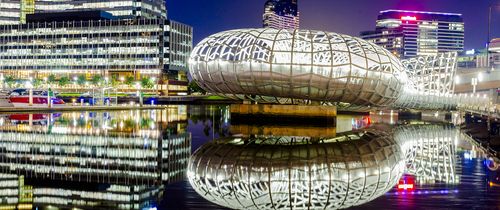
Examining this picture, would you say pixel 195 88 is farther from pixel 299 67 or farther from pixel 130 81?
pixel 299 67

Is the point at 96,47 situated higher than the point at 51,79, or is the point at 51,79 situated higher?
the point at 96,47

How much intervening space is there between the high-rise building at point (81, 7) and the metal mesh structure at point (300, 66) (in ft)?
435

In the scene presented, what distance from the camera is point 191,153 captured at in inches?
A: 774

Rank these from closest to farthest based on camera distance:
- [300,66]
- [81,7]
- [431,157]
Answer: [431,157] < [300,66] < [81,7]

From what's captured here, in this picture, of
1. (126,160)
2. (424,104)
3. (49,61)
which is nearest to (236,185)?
(126,160)

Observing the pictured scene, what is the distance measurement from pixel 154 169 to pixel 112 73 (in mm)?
132854

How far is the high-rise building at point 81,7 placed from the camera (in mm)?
163875

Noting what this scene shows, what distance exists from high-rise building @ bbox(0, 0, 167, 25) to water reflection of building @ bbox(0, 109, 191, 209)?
465 feet

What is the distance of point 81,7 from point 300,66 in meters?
148

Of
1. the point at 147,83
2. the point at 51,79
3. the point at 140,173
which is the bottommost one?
the point at 140,173

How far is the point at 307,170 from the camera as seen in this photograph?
49.3 feet

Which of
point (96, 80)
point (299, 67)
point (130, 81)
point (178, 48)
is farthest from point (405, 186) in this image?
point (178, 48)

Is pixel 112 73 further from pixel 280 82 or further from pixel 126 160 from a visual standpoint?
pixel 126 160

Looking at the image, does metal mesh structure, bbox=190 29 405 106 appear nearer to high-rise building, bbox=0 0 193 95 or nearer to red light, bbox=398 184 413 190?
red light, bbox=398 184 413 190
